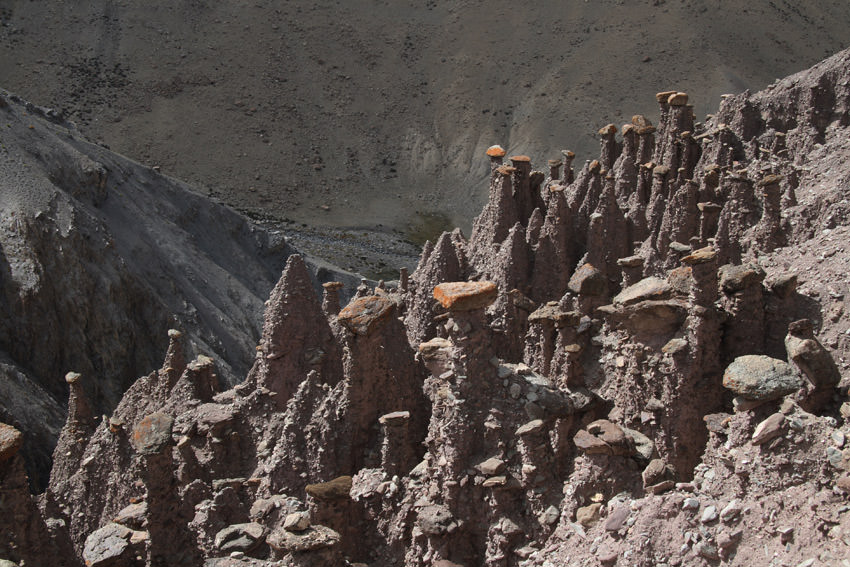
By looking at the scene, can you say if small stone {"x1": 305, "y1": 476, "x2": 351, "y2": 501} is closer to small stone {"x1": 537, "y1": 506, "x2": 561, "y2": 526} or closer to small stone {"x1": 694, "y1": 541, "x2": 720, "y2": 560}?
small stone {"x1": 537, "y1": 506, "x2": 561, "y2": 526}

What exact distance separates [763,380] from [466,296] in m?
2.39

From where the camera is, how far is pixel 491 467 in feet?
20.7

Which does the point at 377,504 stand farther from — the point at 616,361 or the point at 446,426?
the point at 616,361

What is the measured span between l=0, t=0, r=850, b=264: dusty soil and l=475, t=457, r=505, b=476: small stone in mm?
45543

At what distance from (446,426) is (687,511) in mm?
2272

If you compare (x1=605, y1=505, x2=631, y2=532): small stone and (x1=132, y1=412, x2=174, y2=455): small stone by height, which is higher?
(x1=132, y1=412, x2=174, y2=455): small stone

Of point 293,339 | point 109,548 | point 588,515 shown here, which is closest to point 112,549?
point 109,548

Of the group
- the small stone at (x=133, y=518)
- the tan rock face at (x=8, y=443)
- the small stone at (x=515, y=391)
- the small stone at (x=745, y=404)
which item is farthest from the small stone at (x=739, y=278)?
the tan rock face at (x=8, y=443)

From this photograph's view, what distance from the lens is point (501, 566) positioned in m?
6.24

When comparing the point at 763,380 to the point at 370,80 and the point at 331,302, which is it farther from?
the point at 370,80

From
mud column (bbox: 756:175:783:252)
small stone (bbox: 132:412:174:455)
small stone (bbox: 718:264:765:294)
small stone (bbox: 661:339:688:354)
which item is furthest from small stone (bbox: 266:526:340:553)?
mud column (bbox: 756:175:783:252)

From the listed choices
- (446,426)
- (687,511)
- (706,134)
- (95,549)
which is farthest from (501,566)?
(706,134)

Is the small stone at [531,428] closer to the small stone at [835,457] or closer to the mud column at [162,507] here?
the small stone at [835,457]

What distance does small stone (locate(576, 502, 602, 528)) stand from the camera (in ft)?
18.4
